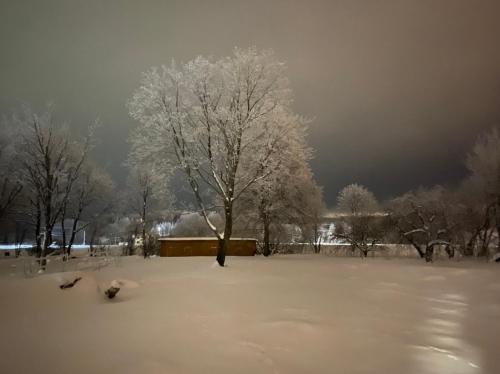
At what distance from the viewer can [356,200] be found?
45969 millimetres

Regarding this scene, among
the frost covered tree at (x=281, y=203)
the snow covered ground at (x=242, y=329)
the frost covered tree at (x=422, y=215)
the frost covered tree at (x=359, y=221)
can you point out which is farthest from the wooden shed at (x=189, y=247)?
the frost covered tree at (x=422, y=215)

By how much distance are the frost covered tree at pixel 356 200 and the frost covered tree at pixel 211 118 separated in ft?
91.1

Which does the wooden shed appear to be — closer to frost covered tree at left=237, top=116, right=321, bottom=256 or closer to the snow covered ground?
frost covered tree at left=237, top=116, right=321, bottom=256

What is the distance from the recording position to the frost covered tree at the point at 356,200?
44750 mm

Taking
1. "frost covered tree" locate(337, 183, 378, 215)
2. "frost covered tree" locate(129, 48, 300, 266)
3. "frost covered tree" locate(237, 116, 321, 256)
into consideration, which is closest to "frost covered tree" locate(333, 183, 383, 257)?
"frost covered tree" locate(337, 183, 378, 215)

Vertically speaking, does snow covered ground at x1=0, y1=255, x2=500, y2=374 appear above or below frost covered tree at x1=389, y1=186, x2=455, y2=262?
below

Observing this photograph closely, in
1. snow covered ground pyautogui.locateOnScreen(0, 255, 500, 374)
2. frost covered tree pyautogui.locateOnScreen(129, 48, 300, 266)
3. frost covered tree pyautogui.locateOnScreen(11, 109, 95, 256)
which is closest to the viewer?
snow covered ground pyautogui.locateOnScreen(0, 255, 500, 374)

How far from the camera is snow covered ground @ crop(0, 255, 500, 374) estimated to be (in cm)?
585

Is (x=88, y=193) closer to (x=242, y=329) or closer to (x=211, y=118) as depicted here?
(x=211, y=118)

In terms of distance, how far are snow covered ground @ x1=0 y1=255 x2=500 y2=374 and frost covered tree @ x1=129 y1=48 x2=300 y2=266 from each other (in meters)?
8.30

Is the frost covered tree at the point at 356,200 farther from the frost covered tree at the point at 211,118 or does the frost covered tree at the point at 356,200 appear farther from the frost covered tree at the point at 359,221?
the frost covered tree at the point at 211,118

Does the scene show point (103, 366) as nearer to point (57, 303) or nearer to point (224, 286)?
point (57, 303)

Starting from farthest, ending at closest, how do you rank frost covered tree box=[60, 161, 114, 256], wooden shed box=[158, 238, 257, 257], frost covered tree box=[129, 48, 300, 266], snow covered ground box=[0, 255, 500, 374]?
frost covered tree box=[60, 161, 114, 256] → wooden shed box=[158, 238, 257, 257] → frost covered tree box=[129, 48, 300, 266] → snow covered ground box=[0, 255, 500, 374]

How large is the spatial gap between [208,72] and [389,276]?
1401cm
